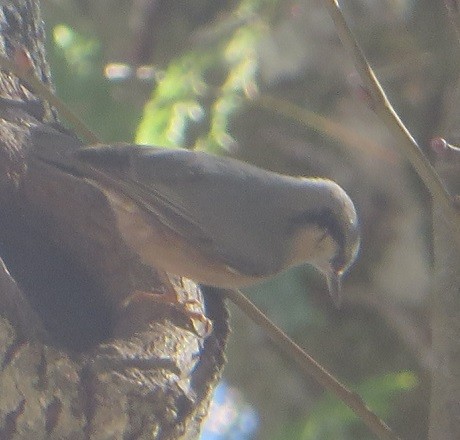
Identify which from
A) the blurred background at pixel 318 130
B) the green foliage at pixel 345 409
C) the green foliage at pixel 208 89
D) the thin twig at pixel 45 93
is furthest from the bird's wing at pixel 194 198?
the blurred background at pixel 318 130

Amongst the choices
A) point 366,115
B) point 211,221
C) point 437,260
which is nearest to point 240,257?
point 211,221

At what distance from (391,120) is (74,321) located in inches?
36.6

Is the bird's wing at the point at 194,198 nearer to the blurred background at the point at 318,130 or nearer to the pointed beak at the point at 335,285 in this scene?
the pointed beak at the point at 335,285

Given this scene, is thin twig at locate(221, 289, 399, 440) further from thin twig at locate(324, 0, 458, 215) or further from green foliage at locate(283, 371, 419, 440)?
green foliage at locate(283, 371, 419, 440)

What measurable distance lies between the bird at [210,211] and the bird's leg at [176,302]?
0.09 metres

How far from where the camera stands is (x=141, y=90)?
3080mm

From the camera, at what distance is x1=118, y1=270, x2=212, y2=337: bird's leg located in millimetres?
2045

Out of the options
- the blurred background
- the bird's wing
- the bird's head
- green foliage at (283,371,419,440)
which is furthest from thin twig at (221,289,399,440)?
the blurred background

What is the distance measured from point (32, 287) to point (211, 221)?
0.46 metres

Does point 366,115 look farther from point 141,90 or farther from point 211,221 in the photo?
point 211,221

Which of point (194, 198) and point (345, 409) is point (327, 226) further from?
point (345, 409)

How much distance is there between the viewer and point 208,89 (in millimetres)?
2912

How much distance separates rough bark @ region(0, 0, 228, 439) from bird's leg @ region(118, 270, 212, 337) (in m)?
0.01

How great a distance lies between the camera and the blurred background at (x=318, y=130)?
307 cm
